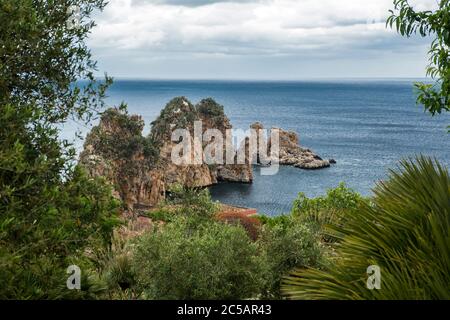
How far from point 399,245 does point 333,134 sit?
106 m

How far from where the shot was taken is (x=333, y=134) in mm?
108688

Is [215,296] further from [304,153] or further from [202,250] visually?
[304,153]

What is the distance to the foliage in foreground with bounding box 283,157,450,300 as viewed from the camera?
4082 mm

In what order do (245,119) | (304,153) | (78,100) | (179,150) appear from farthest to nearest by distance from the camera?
(245,119) → (304,153) → (179,150) → (78,100)

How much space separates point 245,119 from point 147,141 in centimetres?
7605

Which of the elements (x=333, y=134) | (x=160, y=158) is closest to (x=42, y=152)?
(x=160, y=158)

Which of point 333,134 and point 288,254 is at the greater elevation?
point 288,254

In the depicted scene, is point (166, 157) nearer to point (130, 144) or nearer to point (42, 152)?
point (130, 144)

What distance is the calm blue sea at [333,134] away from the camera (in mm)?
69438

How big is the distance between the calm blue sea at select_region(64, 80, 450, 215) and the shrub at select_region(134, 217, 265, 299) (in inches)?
814

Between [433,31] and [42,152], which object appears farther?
[433,31]

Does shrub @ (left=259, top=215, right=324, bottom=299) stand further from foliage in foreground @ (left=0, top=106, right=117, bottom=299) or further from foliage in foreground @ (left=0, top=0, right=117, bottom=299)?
foliage in foreground @ (left=0, top=106, right=117, bottom=299)

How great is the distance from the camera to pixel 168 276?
930 centimetres
